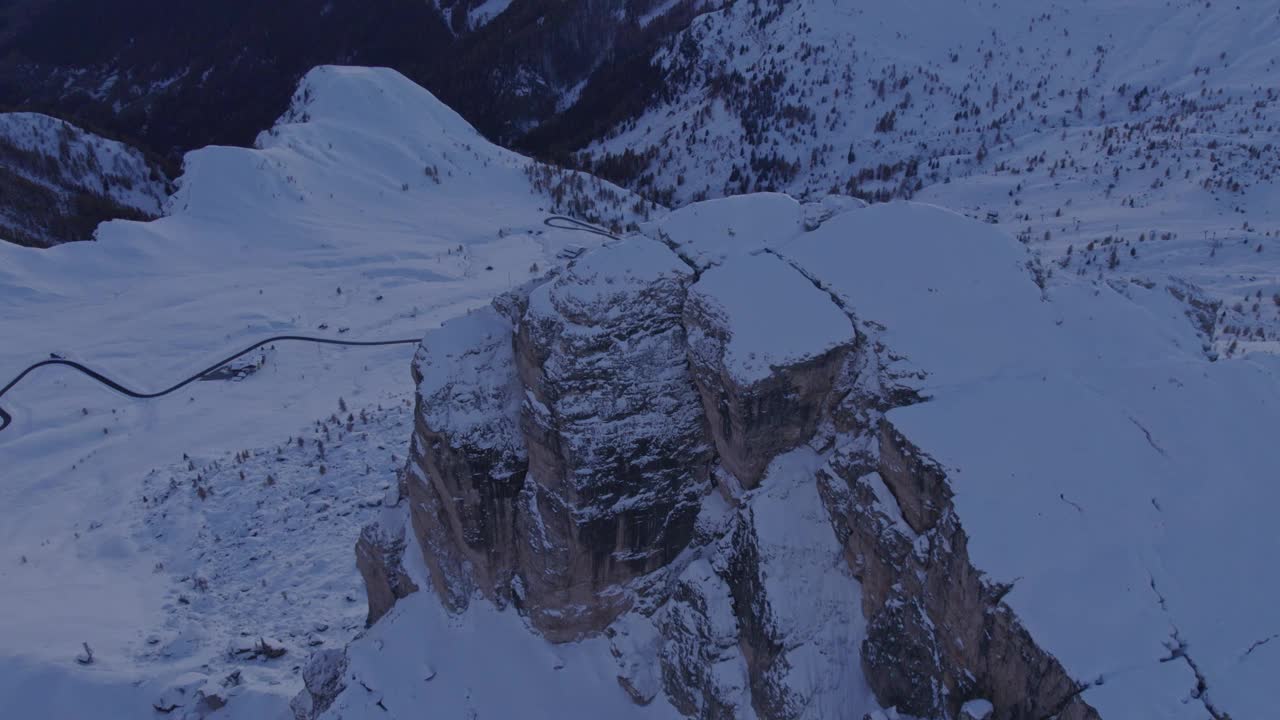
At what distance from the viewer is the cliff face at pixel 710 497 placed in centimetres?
648

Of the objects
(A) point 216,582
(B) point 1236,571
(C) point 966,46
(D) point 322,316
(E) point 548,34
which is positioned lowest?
(A) point 216,582

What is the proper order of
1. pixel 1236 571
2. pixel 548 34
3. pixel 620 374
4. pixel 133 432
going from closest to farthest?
pixel 1236 571 → pixel 620 374 → pixel 133 432 → pixel 548 34

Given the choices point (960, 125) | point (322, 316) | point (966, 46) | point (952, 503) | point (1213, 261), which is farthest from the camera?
point (966, 46)

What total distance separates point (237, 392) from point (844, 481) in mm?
23016

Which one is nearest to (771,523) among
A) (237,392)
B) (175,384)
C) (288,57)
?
(237,392)

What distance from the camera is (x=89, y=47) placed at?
310 feet

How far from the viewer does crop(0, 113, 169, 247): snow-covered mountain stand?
53.4 metres

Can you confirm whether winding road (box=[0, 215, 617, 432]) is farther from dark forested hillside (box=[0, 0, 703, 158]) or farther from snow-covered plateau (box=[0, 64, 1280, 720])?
dark forested hillside (box=[0, 0, 703, 158])

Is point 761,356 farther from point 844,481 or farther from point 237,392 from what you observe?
point 237,392

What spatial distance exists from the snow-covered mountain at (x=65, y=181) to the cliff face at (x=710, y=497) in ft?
188

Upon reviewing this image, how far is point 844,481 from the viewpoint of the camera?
23.9 ft

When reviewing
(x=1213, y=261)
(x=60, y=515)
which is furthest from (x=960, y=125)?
(x=60, y=515)

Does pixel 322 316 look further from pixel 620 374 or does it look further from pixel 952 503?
pixel 952 503

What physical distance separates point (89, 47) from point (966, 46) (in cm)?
10453
